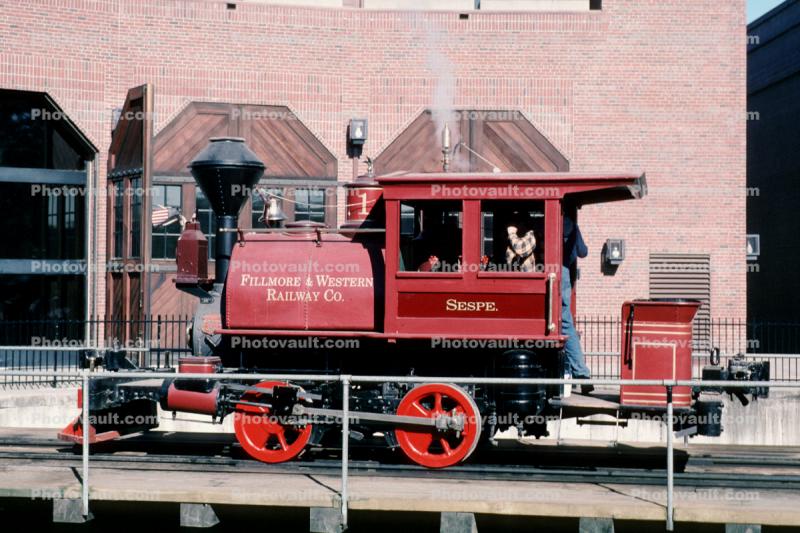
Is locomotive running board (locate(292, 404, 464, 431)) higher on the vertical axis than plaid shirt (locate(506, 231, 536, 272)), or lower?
lower

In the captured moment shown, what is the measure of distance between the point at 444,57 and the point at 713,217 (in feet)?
23.4

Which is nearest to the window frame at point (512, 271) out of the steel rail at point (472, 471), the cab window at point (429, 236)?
the cab window at point (429, 236)

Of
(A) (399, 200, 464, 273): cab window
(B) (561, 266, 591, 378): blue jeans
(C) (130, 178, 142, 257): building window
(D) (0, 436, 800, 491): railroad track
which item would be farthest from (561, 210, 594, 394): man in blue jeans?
(C) (130, 178, 142, 257): building window

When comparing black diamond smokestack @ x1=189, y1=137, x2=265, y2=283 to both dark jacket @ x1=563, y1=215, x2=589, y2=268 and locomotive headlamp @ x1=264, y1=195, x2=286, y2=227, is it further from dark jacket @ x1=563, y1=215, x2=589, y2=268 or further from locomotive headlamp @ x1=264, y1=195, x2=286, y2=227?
dark jacket @ x1=563, y1=215, x2=589, y2=268

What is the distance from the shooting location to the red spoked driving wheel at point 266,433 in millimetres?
10906

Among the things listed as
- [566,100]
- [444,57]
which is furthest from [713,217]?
[444,57]

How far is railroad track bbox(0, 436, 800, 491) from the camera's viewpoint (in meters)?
10.0

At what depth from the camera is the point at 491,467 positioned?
10352mm

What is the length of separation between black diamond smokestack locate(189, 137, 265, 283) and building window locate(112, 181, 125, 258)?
398 inches

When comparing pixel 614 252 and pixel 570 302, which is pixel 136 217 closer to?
pixel 614 252

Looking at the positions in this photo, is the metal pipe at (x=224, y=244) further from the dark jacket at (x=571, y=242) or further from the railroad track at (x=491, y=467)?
the dark jacket at (x=571, y=242)

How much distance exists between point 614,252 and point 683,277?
67.8 inches

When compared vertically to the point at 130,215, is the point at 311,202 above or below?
above

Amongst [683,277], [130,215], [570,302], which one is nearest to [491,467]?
[570,302]
